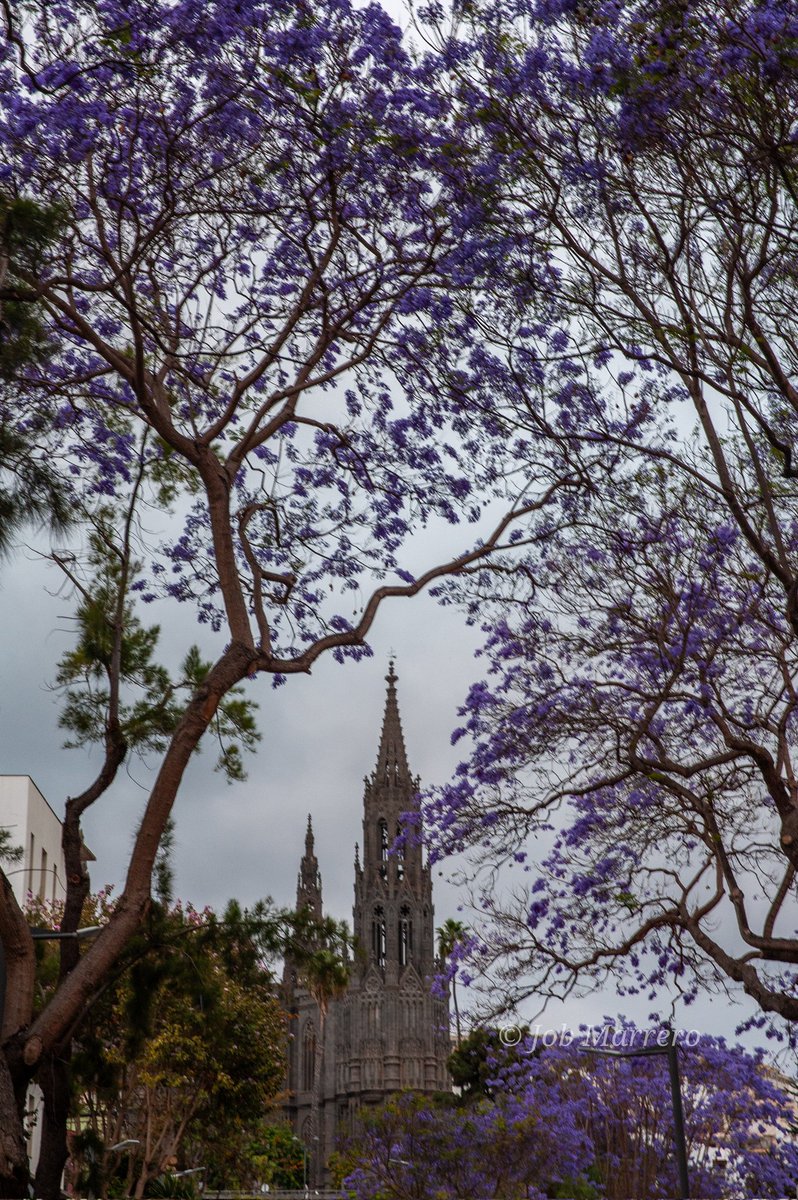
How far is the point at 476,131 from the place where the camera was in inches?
494

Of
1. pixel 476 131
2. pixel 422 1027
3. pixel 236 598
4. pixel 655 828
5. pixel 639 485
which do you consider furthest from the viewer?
pixel 422 1027

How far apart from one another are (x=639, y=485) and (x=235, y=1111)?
1733 cm

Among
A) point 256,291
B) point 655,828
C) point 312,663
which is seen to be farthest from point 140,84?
point 655,828

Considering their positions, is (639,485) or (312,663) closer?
(312,663)

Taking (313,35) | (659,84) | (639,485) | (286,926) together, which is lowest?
(286,926)

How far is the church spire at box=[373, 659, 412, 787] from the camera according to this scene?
291ft

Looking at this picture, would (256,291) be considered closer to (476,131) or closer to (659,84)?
(476,131)

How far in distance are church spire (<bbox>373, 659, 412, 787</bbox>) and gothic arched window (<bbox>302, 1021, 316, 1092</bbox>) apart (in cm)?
1882

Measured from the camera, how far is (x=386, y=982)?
8838cm

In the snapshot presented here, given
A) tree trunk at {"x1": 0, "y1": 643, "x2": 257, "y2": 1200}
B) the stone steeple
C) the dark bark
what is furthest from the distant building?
the stone steeple

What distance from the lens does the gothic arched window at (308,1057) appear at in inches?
3720

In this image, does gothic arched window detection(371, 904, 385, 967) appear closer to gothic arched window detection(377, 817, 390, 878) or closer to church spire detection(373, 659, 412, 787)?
gothic arched window detection(377, 817, 390, 878)

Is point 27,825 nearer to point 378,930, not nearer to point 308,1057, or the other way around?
point 378,930

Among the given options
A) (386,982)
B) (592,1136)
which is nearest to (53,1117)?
(592,1136)
